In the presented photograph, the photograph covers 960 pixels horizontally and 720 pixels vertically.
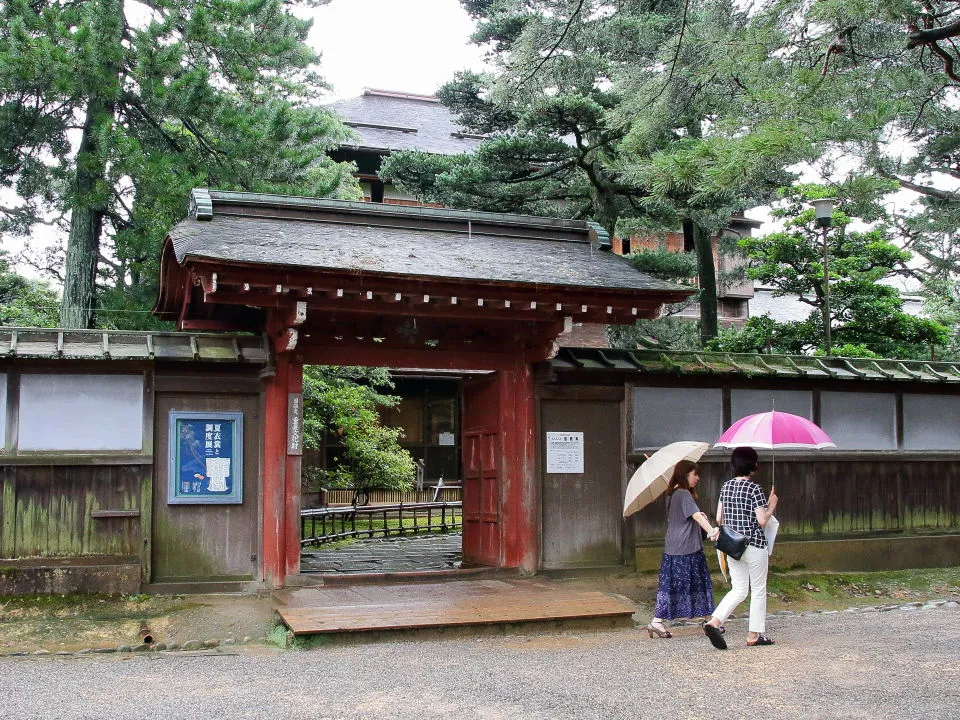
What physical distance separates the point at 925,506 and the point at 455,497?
46.8 feet

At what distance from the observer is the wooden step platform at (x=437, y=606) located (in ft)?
25.8

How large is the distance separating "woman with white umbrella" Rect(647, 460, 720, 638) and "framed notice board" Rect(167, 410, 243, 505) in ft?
14.0

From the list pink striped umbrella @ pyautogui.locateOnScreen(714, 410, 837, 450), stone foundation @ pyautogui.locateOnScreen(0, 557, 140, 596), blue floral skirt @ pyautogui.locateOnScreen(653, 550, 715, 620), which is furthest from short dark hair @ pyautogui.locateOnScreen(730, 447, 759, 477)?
stone foundation @ pyautogui.locateOnScreen(0, 557, 140, 596)

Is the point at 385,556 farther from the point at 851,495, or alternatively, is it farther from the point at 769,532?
the point at 769,532

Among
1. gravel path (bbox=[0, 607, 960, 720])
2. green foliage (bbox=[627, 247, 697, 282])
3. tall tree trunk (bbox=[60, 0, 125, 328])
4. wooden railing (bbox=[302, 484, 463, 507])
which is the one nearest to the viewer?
gravel path (bbox=[0, 607, 960, 720])

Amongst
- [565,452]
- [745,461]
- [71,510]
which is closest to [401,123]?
[565,452]

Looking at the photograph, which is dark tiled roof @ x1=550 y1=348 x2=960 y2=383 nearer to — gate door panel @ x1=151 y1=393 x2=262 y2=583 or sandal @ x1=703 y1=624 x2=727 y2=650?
gate door panel @ x1=151 y1=393 x2=262 y2=583

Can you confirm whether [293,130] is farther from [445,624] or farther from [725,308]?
[725,308]

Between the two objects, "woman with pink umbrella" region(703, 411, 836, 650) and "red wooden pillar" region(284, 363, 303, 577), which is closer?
"woman with pink umbrella" region(703, 411, 836, 650)

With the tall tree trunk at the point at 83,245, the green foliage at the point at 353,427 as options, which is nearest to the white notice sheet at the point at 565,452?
the green foliage at the point at 353,427

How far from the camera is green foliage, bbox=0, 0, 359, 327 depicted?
45.2 feet

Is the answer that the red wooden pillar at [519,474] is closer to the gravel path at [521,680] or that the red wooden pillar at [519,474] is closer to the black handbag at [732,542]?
the gravel path at [521,680]

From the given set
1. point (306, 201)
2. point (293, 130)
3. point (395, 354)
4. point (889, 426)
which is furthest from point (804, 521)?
point (293, 130)

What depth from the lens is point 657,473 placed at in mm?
8039
